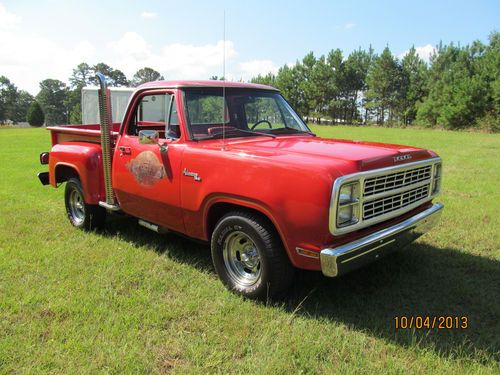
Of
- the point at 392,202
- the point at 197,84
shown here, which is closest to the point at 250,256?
the point at 392,202

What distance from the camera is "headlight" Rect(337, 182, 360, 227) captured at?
117 inches

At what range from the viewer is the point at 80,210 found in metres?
A: 5.75

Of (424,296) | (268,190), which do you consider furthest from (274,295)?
(424,296)

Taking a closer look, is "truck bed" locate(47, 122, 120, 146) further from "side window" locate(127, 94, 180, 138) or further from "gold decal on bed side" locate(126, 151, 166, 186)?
"gold decal on bed side" locate(126, 151, 166, 186)

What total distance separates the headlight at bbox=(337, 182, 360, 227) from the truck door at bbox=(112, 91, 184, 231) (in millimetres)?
1642

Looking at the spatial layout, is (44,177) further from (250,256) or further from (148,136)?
(250,256)

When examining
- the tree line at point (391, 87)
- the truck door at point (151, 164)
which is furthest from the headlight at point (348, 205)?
the tree line at point (391, 87)

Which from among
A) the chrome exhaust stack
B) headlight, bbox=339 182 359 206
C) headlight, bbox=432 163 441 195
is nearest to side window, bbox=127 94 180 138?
the chrome exhaust stack

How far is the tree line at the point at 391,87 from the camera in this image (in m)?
40.1

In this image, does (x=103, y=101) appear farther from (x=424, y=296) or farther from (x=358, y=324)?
(x=424, y=296)

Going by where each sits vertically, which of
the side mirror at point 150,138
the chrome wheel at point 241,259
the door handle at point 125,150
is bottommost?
the chrome wheel at point 241,259

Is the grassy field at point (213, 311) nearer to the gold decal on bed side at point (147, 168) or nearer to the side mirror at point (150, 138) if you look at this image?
the gold decal on bed side at point (147, 168)

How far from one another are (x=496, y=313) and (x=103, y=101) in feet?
14.4

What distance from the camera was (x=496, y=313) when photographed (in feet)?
11.4
